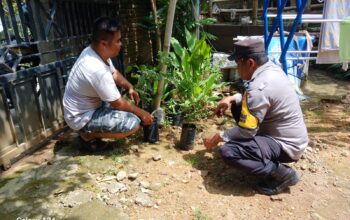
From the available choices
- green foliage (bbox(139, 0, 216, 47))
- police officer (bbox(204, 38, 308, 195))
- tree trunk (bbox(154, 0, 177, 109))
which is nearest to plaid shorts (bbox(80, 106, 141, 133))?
tree trunk (bbox(154, 0, 177, 109))

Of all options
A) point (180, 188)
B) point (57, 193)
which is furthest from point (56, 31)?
point (180, 188)

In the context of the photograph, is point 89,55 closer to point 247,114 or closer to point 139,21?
point 247,114

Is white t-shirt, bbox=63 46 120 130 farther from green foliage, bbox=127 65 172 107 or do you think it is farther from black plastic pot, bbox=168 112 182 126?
black plastic pot, bbox=168 112 182 126

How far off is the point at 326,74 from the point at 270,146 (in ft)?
18.7

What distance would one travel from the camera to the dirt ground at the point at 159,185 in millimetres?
2613

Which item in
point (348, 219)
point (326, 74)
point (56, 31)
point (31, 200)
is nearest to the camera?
point (348, 219)

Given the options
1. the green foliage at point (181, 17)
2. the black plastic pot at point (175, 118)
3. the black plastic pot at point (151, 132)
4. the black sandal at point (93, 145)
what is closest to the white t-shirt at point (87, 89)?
the black sandal at point (93, 145)

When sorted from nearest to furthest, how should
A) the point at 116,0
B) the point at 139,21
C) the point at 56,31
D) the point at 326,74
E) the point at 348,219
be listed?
1. the point at 348,219
2. the point at 56,31
3. the point at 116,0
4. the point at 139,21
5. the point at 326,74

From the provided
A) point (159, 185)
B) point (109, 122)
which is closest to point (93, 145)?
point (109, 122)

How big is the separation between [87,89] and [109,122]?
44 centimetres

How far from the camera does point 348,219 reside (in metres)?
2.54

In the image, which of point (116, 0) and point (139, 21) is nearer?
point (116, 0)

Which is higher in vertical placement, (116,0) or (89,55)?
(116,0)

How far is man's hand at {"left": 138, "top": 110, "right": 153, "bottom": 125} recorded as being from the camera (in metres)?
3.46
